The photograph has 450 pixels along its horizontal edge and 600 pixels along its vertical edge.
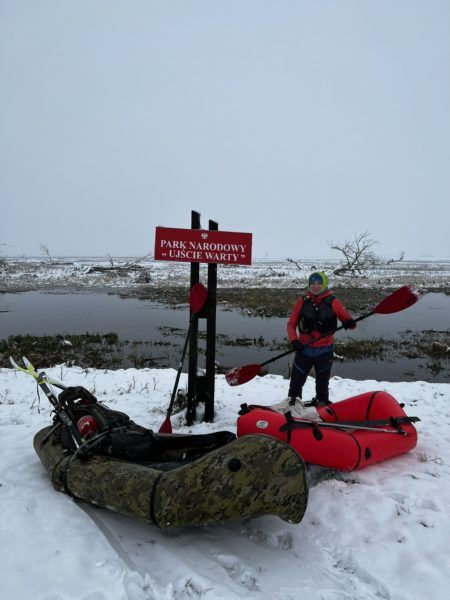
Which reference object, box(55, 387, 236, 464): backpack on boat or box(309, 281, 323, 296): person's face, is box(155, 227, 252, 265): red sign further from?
box(55, 387, 236, 464): backpack on boat

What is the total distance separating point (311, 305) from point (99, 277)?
3882cm

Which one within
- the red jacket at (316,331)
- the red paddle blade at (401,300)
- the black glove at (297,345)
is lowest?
the black glove at (297,345)

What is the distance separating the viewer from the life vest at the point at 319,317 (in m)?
5.61

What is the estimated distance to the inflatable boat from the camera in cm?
390

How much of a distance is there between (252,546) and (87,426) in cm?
214

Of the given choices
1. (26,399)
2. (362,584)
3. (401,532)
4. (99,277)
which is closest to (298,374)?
(401,532)

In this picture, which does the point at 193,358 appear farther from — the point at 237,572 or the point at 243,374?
the point at 237,572

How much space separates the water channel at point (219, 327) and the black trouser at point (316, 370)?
12.8 ft

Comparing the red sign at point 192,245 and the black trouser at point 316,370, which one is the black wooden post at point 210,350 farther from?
the black trouser at point 316,370

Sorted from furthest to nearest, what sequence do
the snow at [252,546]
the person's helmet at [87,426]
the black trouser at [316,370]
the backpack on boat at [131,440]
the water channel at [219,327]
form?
the water channel at [219,327] < the black trouser at [316,370] < the person's helmet at [87,426] < the backpack on boat at [131,440] < the snow at [252,546]

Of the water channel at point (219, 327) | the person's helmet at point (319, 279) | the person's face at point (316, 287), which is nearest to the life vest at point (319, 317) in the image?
the person's face at point (316, 287)

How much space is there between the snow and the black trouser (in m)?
1.64

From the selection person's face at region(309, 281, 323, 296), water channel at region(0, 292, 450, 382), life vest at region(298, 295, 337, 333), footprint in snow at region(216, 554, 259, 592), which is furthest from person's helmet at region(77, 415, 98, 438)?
water channel at region(0, 292, 450, 382)

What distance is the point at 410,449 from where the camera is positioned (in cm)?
450
